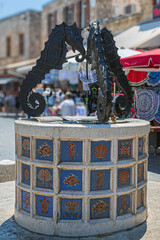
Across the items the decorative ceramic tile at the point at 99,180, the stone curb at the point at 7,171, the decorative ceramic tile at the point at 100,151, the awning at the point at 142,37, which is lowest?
the stone curb at the point at 7,171

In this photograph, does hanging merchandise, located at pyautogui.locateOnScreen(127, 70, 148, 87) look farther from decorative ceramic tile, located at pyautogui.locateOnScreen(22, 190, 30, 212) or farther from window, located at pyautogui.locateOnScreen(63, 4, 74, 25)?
window, located at pyautogui.locateOnScreen(63, 4, 74, 25)

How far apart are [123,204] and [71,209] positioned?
0.59m

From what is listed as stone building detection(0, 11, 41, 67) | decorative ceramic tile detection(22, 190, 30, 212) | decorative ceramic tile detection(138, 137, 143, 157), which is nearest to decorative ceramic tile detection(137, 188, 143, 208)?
decorative ceramic tile detection(138, 137, 143, 157)

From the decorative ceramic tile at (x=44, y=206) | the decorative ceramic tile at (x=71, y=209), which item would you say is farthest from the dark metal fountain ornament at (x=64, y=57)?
the decorative ceramic tile at (x=44, y=206)

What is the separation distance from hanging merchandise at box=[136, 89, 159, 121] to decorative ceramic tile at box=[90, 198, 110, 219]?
5.44 metres

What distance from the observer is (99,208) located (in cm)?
347

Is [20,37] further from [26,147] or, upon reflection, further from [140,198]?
[140,198]

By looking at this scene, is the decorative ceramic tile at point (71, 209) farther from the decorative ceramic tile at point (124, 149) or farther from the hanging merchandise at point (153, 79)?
the hanging merchandise at point (153, 79)

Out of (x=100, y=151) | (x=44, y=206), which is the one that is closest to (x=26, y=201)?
(x=44, y=206)

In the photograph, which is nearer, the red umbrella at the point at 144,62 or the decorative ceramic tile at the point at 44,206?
the decorative ceramic tile at the point at 44,206

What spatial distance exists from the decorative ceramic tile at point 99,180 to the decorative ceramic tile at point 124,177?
0.14 meters

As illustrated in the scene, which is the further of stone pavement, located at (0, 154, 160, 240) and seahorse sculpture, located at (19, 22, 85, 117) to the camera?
seahorse sculpture, located at (19, 22, 85, 117)

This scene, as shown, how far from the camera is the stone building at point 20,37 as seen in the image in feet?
94.9

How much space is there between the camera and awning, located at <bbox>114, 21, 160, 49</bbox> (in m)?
11.1
